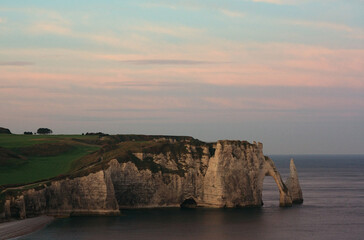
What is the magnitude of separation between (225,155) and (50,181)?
26836 mm

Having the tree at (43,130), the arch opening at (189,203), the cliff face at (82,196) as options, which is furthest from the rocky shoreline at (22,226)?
the tree at (43,130)

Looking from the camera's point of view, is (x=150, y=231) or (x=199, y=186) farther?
(x=199, y=186)

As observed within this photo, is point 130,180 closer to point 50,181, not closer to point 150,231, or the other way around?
point 50,181

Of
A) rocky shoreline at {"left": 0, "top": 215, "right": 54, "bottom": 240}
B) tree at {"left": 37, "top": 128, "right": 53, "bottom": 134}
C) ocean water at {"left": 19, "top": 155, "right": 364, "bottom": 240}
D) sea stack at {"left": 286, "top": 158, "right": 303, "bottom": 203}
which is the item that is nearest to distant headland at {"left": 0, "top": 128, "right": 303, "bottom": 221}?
sea stack at {"left": 286, "top": 158, "right": 303, "bottom": 203}

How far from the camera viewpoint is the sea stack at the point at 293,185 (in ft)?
298

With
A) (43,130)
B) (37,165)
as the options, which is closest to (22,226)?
(37,165)

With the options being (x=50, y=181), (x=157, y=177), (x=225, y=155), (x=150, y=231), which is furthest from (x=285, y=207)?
(x=50, y=181)

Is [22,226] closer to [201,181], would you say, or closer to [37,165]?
[37,165]

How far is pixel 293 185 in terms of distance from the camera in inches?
3659

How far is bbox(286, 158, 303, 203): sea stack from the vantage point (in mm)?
90981

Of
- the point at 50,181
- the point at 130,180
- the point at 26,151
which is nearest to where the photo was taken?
the point at 50,181

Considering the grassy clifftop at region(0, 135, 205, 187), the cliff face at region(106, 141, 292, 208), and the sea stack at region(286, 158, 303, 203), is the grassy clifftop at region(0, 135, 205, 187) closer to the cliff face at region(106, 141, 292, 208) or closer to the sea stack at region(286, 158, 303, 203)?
the cliff face at region(106, 141, 292, 208)

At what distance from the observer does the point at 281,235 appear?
67500mm

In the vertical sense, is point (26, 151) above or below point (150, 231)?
above
